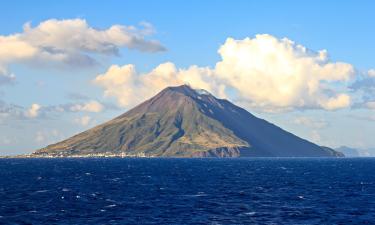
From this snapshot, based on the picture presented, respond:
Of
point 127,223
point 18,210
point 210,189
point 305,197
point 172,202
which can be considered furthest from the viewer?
point 210,189

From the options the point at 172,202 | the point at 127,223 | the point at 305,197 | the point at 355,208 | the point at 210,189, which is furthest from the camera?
the point at 210,189

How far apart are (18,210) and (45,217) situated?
1363 centimetres

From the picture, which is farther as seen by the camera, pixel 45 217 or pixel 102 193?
pixel 102 193

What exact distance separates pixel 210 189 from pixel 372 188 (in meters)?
56.3

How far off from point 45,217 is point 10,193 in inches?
2207

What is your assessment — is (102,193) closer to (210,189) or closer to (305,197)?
(210,189)

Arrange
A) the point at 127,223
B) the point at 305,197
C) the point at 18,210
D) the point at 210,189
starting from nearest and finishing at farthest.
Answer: the point at 127,223, the point at 18,210, the point at 305,197, the point at 210,189

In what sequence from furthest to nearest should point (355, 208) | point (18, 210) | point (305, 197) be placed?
point (305, 197) < point (355, 208) < point (18, 210)

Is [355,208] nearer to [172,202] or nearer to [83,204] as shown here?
[172,202]

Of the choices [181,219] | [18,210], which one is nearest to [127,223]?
[181,219]

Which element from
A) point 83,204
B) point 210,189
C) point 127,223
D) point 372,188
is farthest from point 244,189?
point 127,223

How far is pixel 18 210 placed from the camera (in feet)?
417

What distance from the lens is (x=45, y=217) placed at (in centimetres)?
A: 11669

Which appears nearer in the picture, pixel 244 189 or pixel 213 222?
pixel 213 222
